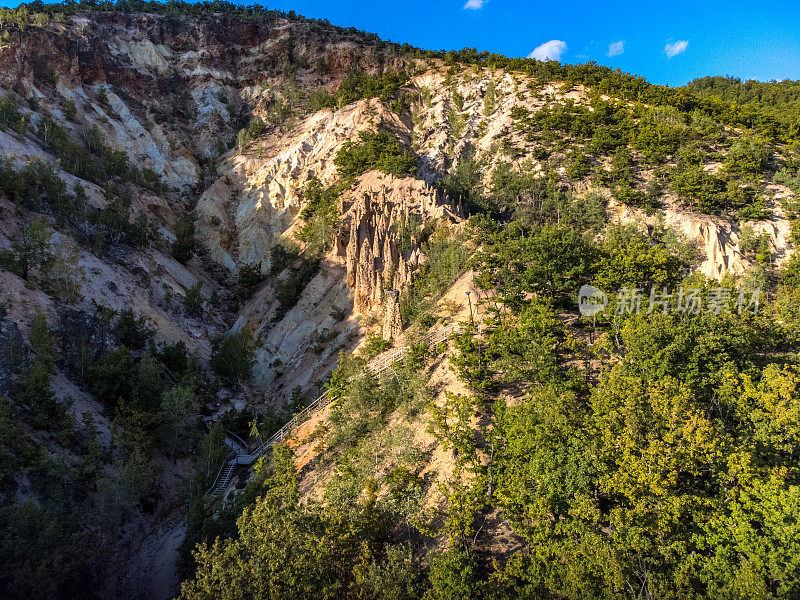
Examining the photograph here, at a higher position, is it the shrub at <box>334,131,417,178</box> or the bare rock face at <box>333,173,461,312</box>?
the shrub at <box>334,131,417,178</box>

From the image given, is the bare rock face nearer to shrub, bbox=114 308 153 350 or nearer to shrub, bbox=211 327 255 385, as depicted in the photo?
shrub, bbox=211 327 255 385

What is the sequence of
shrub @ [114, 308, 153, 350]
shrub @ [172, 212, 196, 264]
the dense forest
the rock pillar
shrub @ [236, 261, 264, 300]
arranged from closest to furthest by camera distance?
1. the dense forest
2. the rock pillar
3. shrub @ [114, 308, 153, 350]
4. shrub @ [236, 261, 264, 300]
5. shrub @ [172, 212, 196, 264]

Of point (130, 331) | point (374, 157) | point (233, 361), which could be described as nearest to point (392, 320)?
point (233, 361)

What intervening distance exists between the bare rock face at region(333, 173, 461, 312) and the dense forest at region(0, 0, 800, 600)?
0.90m

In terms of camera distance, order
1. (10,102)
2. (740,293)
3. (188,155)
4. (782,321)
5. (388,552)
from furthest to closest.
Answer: (188,155) → (10,102) → (740,293) → (782,321) → (388,552)

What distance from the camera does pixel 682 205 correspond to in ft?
129

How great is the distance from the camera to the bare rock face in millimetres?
32688

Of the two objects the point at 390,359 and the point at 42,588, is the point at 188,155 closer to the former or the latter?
the point at 390,359

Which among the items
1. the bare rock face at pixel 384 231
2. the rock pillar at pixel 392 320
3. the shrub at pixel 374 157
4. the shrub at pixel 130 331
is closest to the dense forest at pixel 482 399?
the shrub at pixel 130 331

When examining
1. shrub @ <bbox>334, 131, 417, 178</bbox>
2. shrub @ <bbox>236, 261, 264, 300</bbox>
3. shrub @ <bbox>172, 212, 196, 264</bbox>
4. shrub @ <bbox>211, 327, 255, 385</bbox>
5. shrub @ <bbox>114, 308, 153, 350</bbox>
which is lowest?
shrub @ <bbox>211, 327, 255, 385</bbox>

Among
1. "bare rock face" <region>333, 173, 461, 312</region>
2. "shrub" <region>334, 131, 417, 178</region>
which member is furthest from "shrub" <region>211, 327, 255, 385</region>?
"shrub" <region>334, 131, 417, 178</region>

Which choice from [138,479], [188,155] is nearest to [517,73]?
[188,155]

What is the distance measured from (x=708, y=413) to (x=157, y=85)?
70874mm

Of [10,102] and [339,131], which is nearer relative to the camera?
[10,102]
